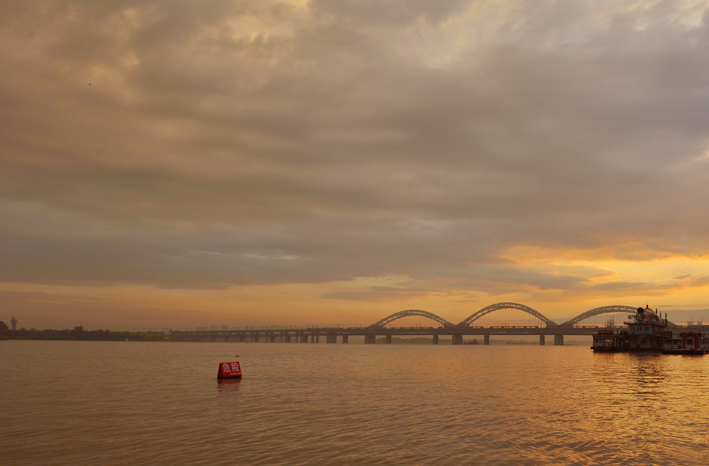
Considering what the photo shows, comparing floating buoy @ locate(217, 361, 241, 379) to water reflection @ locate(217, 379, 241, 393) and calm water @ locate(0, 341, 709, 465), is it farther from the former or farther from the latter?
calm water @ locate(0, 341, 709, 465)

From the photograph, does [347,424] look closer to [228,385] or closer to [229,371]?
[228,385]

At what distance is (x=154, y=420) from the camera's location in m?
26.5

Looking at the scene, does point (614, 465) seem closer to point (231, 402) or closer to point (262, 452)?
point (262, 452)

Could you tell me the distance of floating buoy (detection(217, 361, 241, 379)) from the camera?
166 ft

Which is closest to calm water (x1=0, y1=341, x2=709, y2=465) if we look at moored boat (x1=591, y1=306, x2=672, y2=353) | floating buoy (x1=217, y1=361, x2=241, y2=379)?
floating buoy (x1=217, y1=361, x2=241, y2=379)

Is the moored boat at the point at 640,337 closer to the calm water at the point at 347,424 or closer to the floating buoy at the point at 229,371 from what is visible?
the calm water at the point at 347,424

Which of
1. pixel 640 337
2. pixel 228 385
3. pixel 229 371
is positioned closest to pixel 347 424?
pixel 228 385

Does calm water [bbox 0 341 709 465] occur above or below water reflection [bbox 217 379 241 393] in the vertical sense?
above

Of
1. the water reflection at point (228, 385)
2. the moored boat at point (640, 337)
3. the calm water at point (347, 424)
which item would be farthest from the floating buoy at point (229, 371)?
the moored boat at point (640, 337)

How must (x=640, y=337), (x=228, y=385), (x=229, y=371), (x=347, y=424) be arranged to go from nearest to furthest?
(x=347, y=424)
(x=228, y=385)
(x=229, y=371)
(x=640, y=337)

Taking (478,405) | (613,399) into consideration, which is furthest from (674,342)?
(478,405)

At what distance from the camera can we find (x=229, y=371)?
169ft

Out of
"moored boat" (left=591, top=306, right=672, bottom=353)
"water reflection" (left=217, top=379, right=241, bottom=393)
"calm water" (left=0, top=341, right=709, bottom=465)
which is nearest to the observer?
"calm water" (left=0, top=341, right=709, bottom=465)

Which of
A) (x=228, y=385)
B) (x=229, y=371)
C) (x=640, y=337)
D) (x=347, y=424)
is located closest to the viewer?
(x=347, y=424)
